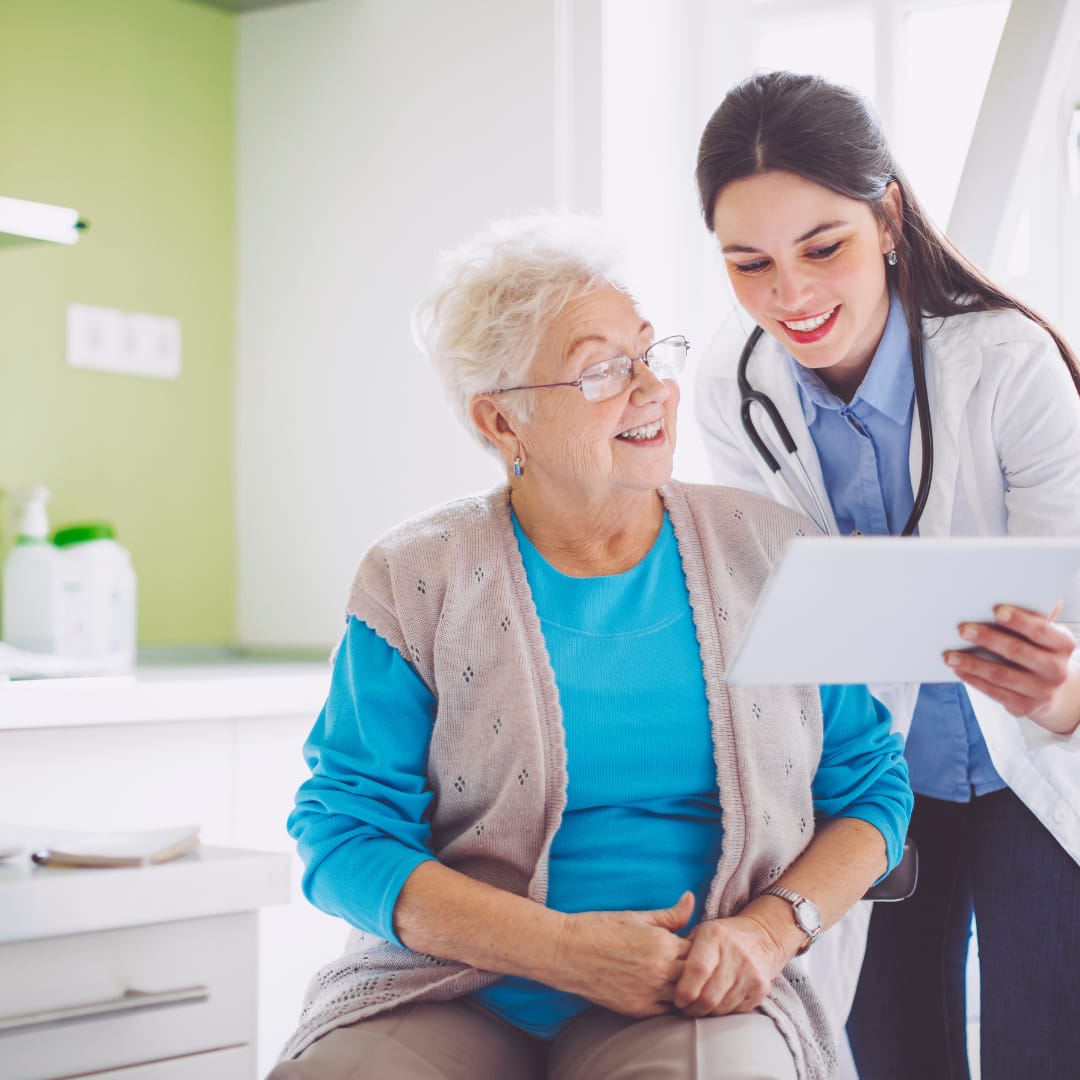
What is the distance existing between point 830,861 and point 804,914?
0.27ft

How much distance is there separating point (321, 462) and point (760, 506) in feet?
3.95

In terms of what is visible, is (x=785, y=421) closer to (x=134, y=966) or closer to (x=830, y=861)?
(x=830, y=861)

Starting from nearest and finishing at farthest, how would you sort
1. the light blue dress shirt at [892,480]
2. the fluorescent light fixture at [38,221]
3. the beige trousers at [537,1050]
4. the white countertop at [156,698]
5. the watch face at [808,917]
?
1. the beige trousers at [537,1050]
2. the watch face at [808,917]
3. the light blue dress shirt at [892,480]
4. the white countertop at [156,698]
5. the fluorescent light fixture at [38,221]

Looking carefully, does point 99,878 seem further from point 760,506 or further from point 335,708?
point 760,506

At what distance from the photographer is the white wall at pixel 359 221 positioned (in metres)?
2.32

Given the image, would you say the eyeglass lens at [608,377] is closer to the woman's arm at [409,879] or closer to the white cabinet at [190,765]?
the woman's arm at [409,879]

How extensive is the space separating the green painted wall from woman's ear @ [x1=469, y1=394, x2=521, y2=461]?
1.08 m

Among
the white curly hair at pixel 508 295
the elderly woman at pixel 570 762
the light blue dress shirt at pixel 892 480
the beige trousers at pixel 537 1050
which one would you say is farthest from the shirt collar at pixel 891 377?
the beige trousers at pixel 537 1050

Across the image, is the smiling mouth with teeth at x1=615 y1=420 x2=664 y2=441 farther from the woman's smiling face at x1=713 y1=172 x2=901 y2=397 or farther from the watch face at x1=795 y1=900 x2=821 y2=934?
the watch face at x1=795 y1=900 x2=821 y2=934

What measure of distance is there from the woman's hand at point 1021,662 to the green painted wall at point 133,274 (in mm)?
1622

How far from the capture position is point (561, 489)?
1.49 metres

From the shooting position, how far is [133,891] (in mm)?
990

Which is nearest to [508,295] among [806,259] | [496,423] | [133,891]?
[496,423]

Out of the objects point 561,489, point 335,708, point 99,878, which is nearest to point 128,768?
point 335,708
